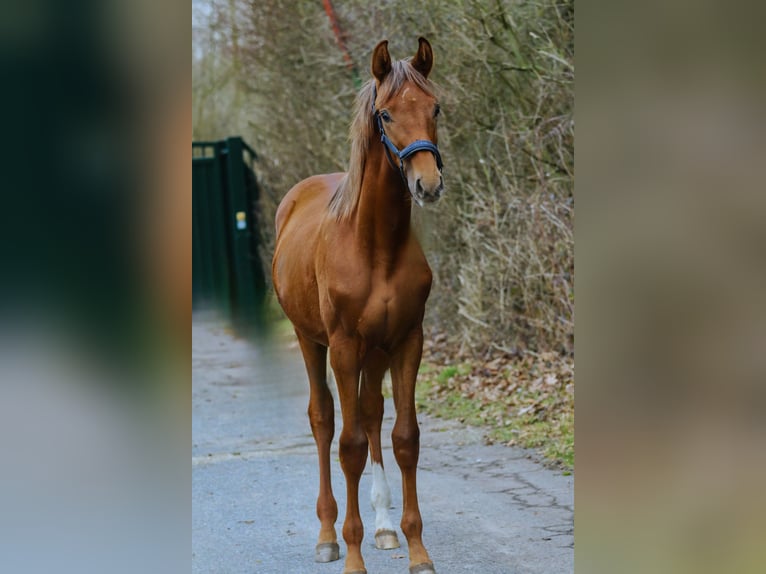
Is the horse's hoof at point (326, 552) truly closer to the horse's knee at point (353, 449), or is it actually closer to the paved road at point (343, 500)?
the paved road at point (343, 500)

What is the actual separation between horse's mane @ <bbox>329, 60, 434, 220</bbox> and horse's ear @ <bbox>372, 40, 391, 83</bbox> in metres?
0.04

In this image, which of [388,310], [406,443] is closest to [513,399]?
[406,443]

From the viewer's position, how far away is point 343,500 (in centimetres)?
531

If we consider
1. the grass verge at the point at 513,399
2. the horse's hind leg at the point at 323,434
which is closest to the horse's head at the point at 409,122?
the horse's hind leg at the point at 323,434

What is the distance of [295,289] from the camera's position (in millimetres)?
4426

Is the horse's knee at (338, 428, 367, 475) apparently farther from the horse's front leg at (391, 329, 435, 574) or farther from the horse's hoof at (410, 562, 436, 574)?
the horse's hoof at (410, 562, 436, 574)

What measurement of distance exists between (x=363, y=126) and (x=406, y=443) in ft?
4.29

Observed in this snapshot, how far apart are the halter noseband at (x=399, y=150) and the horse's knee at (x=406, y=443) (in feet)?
3.40

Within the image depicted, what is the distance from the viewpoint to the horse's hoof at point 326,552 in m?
4.25

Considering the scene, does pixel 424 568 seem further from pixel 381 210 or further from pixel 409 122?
pixel 409 122
